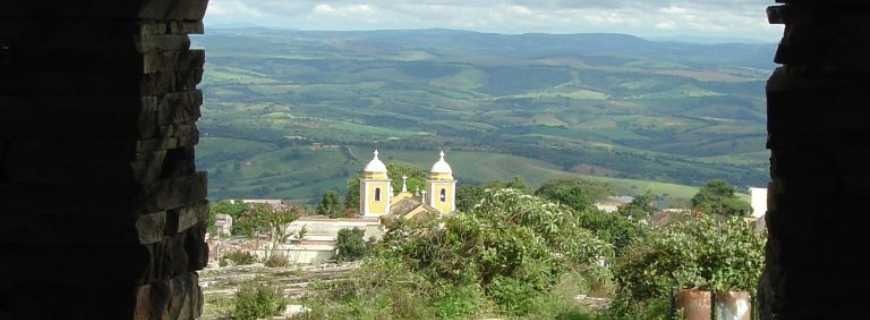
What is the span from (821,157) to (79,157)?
3288 millimetres

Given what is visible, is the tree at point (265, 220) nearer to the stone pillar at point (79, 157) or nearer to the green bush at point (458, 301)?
the green bush at point (458, 301)

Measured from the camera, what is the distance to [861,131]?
221 inches

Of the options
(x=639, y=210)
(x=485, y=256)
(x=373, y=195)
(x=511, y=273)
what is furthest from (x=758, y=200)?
(x=373, y=195)

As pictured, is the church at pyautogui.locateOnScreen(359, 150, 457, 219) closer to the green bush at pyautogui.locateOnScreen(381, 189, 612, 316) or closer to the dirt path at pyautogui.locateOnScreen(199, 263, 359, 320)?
the dirt path at pyautogui.locateOnScreen(199, 263, 359, 320)

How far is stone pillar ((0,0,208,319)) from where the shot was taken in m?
6.47

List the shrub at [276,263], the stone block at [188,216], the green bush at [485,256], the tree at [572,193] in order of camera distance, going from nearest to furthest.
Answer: the stone block at [188,216] < the green bush at [485,256] < the shrub at [276,263] < the tree at [572,193]

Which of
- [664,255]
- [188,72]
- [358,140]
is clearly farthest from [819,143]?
[358,140]

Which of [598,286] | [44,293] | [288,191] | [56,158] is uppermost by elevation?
[56,158]

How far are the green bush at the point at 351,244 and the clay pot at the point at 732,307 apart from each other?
36849 millimetres

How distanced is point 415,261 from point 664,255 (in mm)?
3308

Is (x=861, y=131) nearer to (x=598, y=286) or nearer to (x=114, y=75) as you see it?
(x=114, y=75)

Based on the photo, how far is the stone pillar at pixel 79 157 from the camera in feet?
21.2

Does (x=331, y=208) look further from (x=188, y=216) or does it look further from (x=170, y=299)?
(x=170, y=299)

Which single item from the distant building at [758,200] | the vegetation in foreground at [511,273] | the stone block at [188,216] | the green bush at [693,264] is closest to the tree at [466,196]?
the distant building at [758,200]
